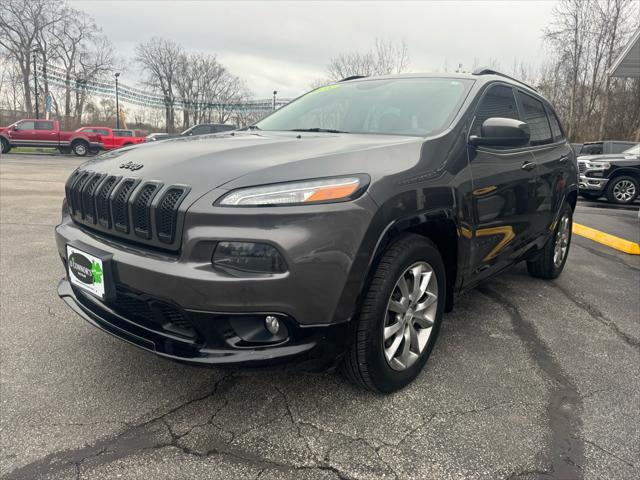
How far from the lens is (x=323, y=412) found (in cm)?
222

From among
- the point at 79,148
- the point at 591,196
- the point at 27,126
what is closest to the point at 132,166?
the point at 591,196

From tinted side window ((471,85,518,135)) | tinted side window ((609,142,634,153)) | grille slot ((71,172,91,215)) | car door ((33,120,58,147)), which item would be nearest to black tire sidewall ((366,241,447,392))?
tinted side window ((471,85,518,135))

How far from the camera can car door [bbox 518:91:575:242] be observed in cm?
361

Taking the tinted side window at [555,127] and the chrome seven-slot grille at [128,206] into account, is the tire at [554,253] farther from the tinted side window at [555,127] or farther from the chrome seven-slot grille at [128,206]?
the chrome seven-slot grille at [128,206]

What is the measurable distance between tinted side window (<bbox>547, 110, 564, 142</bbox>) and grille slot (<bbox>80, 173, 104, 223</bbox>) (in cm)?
377

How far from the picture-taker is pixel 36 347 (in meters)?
2.81

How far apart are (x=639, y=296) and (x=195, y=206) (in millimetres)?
4231

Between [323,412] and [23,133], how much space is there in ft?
96.2

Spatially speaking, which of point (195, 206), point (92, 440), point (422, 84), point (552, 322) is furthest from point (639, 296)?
point (92, 440)

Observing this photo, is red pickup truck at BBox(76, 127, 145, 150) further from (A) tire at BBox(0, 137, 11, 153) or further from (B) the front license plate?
(B) the front license plate

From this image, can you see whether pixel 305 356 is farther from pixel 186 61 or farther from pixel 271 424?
pixel 186 61

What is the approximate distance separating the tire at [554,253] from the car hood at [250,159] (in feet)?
8.32

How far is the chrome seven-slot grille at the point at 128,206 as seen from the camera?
190 centimetres

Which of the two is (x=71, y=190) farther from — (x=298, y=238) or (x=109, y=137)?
(x=109, y=137)
